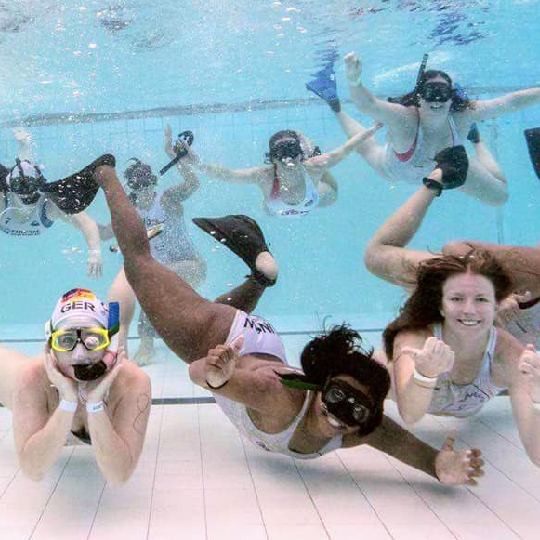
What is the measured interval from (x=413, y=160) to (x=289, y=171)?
1.60 m

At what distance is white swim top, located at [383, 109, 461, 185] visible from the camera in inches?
292

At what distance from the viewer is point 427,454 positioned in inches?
122

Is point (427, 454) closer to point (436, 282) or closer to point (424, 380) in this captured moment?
point (424, 380)

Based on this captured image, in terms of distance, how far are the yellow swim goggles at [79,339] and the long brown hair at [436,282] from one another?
169 centimetres

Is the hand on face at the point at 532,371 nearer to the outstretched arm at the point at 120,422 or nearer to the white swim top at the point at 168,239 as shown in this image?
the outstretched arm at the point at 120,422

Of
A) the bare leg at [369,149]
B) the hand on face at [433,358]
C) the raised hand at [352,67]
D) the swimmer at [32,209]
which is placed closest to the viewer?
the hand on face at [433,358]

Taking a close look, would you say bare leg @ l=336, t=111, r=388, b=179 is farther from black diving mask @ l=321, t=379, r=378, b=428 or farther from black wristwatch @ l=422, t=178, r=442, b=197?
black diving mask @ l=321, t=379, r=378, b=428

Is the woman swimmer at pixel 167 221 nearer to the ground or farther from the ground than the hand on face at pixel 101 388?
farther from the ground

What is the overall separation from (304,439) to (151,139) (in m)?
17.0

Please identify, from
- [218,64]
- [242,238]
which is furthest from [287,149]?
[218,64]

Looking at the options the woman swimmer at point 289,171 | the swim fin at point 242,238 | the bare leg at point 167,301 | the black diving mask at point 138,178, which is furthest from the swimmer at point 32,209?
the woman swimmer at point 289,171

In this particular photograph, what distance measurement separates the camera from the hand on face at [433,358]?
277cm

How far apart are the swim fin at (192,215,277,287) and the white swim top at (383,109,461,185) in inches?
147

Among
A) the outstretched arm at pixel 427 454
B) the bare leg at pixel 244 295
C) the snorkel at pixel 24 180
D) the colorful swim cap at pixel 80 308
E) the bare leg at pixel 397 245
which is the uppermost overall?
the snorkel at pixel 24 180
